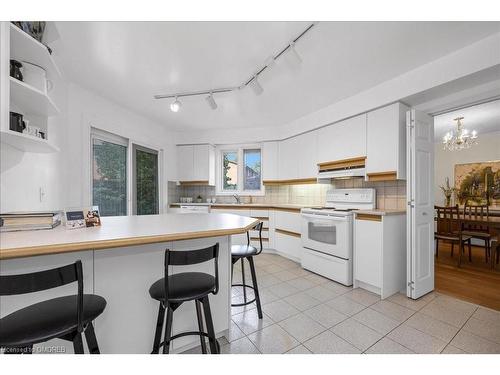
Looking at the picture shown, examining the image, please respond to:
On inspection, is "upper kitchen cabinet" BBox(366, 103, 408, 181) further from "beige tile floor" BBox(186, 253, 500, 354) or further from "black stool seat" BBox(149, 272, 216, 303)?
"black stool seat" BBox(149, 272, 216, 303)

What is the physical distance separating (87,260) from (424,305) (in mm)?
2952

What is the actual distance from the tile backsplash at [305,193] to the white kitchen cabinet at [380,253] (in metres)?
0.34

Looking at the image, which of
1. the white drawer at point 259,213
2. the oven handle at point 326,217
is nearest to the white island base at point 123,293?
the oven handle at point 326,217

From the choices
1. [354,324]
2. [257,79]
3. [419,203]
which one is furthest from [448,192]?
[257,79]

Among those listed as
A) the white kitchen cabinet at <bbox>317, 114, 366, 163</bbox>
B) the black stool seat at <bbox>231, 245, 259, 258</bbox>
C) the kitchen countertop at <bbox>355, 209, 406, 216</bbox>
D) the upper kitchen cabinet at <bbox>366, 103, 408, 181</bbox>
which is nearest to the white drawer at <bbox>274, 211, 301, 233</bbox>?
the white kitchen cabinet at <bbox>317, 114, 366, 163</bbox>

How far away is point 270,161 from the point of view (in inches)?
173

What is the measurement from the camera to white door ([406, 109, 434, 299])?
95.6 inches

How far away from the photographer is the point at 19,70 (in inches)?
50.7

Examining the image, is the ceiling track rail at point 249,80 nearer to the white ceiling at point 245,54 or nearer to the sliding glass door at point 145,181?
the white ceiling at point 245,54

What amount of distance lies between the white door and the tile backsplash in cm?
27

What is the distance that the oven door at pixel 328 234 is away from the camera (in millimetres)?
2750

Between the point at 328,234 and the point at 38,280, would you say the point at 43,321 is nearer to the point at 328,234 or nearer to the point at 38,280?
the point at 38,280

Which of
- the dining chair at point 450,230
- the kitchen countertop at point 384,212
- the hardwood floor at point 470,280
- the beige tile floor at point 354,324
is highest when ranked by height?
the kitchen countertop at point 384,212
